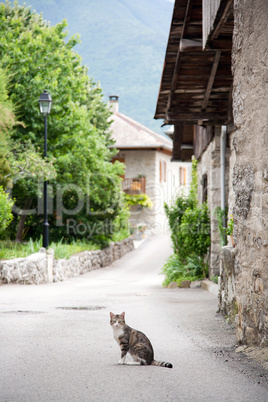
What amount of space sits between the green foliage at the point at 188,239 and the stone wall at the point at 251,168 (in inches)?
312

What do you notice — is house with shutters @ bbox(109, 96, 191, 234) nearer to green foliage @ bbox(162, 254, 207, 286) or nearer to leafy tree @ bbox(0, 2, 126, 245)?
leafy tree @ bbox(0, 2, 126, 245)

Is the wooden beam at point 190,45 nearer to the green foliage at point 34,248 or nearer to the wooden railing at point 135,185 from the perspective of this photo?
the green foliage at point 34,248

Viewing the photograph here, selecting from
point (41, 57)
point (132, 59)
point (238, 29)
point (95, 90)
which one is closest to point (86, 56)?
point (132, 59)

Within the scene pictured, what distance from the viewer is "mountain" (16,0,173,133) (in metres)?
111

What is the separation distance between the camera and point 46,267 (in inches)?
604

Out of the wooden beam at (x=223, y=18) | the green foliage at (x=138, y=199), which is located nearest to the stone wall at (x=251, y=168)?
the wooden beam at (x=223, y=18)

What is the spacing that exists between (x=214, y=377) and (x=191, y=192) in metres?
12.5

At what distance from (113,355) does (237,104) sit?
2.93 metres

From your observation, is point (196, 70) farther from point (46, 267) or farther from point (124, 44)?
point (124, 44)

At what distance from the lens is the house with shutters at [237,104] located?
4945 mm

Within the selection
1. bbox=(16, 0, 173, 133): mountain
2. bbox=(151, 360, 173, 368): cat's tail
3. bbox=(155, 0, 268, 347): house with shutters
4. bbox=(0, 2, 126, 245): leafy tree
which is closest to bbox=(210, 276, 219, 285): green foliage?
bbox=(155, 0, 268, 347): house with shutters

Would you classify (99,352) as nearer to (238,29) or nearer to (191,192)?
(238,29)

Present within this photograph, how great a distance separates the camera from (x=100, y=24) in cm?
15688

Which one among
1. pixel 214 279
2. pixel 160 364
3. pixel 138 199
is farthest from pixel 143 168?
pixel 160 364
